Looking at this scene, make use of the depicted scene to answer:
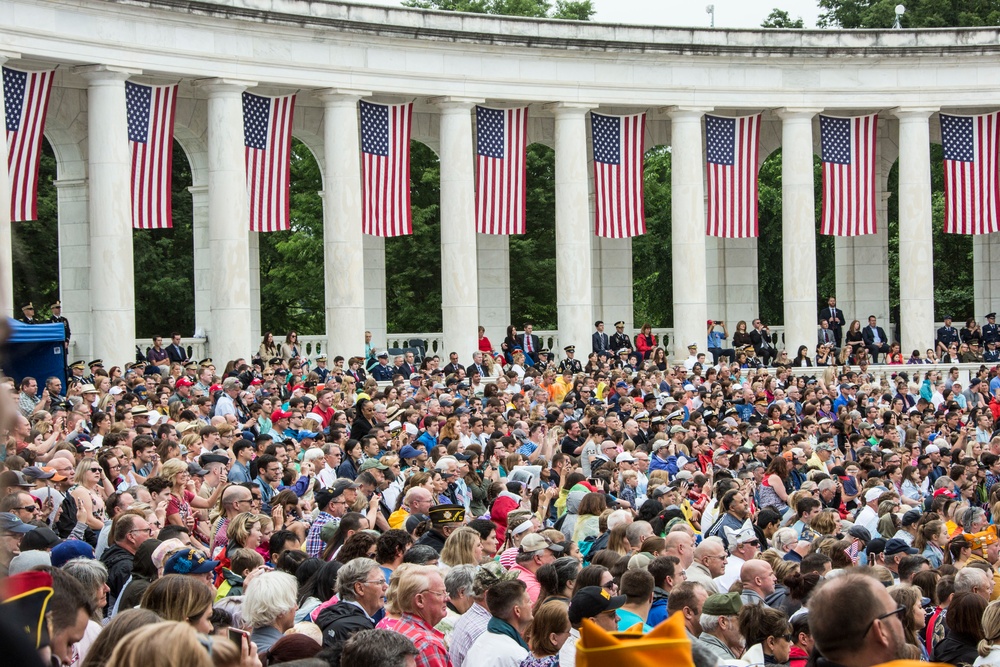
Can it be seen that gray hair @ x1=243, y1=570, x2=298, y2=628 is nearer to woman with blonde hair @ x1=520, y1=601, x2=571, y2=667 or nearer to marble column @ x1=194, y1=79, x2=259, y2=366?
woman with blonde hair @ x1=520, y1=601, x2=571, y2=667

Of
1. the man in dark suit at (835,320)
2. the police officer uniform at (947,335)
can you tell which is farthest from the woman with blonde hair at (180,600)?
the police officer uniform at (947,335)

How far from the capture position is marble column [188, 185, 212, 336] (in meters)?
55.6

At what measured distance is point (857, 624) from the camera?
6703mm

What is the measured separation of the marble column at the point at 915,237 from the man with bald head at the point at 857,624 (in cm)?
5581

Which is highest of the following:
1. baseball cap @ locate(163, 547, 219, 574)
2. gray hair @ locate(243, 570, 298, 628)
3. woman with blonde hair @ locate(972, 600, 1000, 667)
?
baseball cap @ locate(163, 547, 219, 574)

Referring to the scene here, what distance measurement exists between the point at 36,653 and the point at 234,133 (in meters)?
48.9

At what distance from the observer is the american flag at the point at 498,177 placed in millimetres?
55438

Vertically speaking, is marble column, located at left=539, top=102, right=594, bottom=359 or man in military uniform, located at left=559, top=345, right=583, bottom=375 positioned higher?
marble column, located at left=539, top=102, right=594, bottom=359

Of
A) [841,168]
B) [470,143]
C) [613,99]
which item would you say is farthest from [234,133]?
[841,168]

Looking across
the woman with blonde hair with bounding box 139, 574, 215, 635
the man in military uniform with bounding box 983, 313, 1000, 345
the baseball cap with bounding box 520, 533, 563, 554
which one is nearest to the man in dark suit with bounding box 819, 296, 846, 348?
the man in military uniform with bounding box 983, 313, 1000, 345

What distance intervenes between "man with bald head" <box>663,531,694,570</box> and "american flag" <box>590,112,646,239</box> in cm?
4068

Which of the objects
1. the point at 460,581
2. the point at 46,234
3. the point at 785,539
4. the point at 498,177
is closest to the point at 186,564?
the point at 460,581

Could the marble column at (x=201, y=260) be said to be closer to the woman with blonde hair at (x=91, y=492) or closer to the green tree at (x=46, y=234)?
the green tree at (x=46, y=234)

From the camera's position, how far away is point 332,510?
19.2 metres
